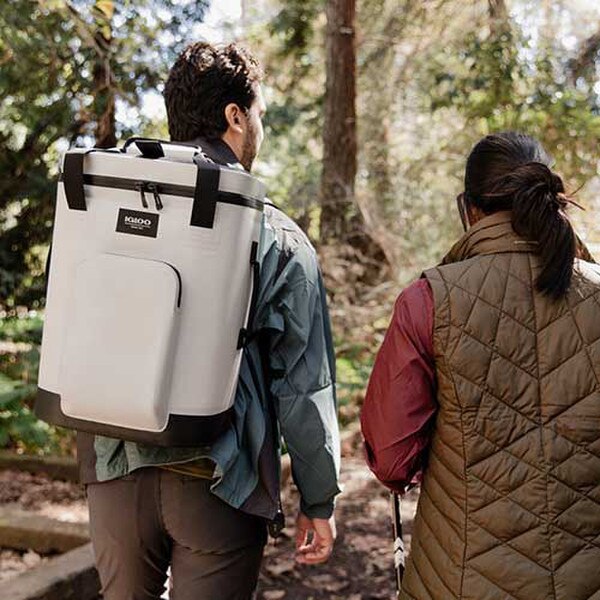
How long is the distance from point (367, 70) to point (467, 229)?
1193 cm

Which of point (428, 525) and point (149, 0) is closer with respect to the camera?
point (428, 525)

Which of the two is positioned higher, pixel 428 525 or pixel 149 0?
pixel 149 0

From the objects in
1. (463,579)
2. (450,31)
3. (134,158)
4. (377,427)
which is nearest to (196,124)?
(134,158)

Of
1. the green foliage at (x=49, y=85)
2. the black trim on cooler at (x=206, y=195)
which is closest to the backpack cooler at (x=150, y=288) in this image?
the black trim on cooler at (x=206, y=195)

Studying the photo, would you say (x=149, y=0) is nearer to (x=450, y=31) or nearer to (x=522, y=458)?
(x=450, y=31)

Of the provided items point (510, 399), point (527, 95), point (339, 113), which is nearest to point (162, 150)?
point (510, 399)

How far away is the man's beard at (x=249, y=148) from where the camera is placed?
93.9 inches

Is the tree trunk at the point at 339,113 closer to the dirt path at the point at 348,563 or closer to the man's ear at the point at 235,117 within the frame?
the dirt path at the point at 348,563

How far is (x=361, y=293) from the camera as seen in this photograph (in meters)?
9.73

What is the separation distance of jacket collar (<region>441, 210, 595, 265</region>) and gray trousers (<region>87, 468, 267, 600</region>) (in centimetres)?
90

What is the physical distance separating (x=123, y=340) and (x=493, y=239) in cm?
92

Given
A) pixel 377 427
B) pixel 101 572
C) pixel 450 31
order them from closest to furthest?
pixel 377 427 → pixel 101 572 → pixel 450 31

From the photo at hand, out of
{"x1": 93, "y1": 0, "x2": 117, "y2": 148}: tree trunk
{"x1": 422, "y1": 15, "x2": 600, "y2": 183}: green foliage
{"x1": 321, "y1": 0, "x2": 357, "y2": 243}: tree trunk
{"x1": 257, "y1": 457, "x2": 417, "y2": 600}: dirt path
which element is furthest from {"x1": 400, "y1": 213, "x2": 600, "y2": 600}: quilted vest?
{"x1": 321, "y1": 0, "x2": 357, "y2": 243}: tree trunk

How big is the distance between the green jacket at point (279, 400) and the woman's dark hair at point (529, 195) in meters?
0.51
